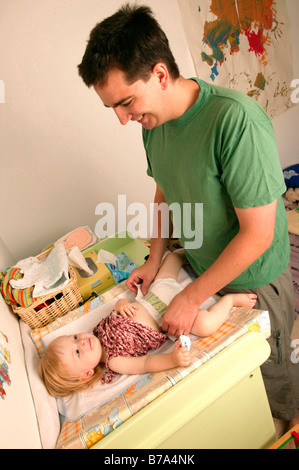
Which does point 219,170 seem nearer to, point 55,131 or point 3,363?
point 3,363

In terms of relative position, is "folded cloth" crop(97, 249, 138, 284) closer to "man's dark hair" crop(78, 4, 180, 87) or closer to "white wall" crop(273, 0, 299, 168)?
"man's dark hair" crop(78, 4, 180, 87)

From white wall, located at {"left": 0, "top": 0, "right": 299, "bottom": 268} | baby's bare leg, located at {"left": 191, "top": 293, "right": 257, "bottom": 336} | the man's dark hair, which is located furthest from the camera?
white wall, located at {"left": 0, "top": 0, "right": 299, "bottom": 268}

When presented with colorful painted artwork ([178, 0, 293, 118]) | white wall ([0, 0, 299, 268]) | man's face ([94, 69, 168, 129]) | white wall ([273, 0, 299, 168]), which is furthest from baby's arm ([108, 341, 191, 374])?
white wall ([273, 0, 299, 168])

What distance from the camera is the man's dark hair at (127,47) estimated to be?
0.74 meters

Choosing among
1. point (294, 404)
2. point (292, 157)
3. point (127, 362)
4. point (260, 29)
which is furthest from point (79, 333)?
point (292, 157)

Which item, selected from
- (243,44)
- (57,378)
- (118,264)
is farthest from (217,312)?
(243,44)

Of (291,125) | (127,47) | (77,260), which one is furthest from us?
(291,125)

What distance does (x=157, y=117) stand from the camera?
2.87 ft

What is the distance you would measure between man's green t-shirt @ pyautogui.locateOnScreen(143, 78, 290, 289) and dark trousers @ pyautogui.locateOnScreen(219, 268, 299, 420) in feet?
0.20

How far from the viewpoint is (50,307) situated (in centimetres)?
135

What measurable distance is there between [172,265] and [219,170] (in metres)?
0.57

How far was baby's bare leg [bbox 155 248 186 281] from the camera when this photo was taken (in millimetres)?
1307

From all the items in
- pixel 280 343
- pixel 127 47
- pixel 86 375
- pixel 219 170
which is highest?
pixel 127 47
